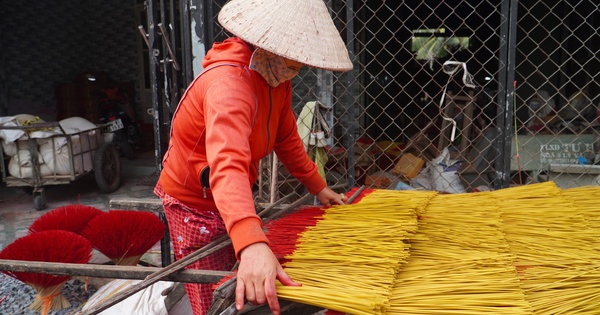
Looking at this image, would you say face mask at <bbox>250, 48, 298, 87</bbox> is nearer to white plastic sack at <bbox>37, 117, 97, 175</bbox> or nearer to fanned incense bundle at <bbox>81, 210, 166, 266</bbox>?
fanned incense bundle at <bbox>81, 210, 166, 266</bbox>

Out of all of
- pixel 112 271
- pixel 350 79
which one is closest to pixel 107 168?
pixel 350 79

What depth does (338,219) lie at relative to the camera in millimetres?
1809

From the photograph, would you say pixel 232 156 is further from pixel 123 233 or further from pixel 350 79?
pixel 350 79

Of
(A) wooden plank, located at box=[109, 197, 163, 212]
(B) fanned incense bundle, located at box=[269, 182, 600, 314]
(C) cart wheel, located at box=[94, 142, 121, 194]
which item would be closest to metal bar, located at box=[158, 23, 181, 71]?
(A) wooden plank, located at box=[109, 197, 163, 212]

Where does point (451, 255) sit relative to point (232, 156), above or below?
below

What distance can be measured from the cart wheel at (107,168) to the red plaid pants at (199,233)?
4.81 m

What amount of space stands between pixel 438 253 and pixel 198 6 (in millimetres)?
1928

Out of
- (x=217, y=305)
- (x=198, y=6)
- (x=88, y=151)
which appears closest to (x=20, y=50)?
(x=88, y=151)

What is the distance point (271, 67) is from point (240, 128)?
0.33 meters

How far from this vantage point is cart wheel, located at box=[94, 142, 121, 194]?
636 centimetres

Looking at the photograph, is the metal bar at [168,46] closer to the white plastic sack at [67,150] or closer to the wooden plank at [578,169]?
the wooden plank at [578,169]

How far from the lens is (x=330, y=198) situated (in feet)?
7.02

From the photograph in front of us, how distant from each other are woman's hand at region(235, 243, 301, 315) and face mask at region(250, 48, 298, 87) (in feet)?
2.08

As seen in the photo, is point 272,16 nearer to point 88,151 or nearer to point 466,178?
point 466,178
